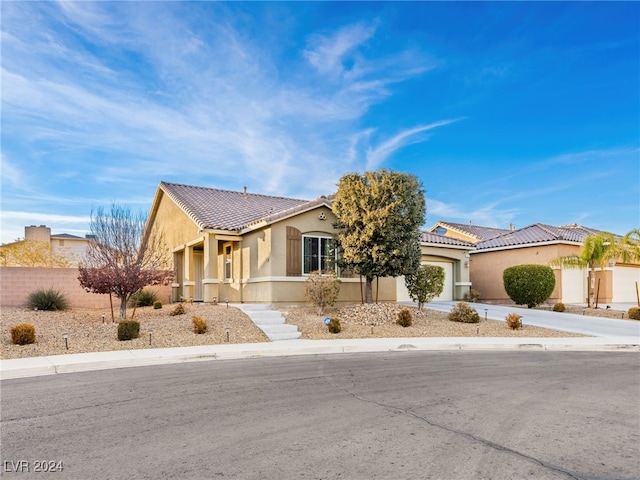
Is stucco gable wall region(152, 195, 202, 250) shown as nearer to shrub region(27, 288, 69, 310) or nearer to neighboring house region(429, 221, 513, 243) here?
shrub region(27, 288, 69, 310)

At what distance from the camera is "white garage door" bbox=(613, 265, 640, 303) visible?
28.4 meters

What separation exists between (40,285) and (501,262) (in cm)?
2392

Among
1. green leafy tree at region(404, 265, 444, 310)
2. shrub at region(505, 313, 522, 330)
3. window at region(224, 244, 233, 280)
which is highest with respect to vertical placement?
window at region(224, 244, 233, 280)

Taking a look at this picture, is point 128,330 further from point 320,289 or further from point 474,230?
point 474,230

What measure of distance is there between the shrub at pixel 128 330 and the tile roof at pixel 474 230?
87.7ft

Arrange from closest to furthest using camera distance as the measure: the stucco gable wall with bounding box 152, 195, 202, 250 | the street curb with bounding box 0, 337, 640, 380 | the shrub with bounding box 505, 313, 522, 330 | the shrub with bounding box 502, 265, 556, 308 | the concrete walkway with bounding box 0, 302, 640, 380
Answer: the street curb with bounding box 0, 337, 640, 380 → the concrete walkway with bounding box 0, 302, 640, 380 → the shrub with bounding box 505, 313, 522, 330 → the stucco gable wall with bounding box 152, 195, 202, 250 → the shrub with bounding box 502, 265, 556, 308

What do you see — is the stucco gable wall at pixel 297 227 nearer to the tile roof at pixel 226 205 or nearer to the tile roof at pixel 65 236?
the tile roof at pixel 226 205

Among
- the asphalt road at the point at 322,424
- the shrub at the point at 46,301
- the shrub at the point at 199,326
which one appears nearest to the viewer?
the asphalt road at the point at 322,424

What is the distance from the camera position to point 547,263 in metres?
25.5

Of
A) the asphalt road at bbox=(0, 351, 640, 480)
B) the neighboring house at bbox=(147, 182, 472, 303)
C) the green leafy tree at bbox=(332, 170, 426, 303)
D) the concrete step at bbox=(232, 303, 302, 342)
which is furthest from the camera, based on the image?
the neighboring house at bbox=(147, 182, 472, 303)

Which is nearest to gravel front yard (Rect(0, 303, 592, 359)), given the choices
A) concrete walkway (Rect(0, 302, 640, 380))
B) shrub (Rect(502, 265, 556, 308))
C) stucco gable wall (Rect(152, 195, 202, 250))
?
concrete walkway (Rect(0, 302, 640, 380))

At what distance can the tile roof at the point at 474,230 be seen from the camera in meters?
35.1

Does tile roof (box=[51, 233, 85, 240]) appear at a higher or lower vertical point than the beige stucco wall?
higher

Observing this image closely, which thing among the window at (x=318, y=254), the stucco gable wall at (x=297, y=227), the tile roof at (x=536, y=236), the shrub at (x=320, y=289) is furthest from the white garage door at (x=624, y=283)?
the shrub at (x=320, y=289)
